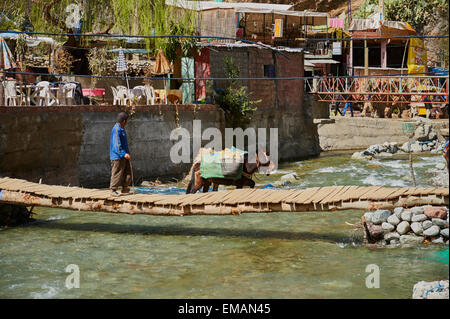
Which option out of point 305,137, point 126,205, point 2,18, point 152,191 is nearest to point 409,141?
point 305,137

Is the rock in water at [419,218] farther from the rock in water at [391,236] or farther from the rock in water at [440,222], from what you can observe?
the rock in water at [391,236]

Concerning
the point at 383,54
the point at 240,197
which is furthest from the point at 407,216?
the point at 383,54

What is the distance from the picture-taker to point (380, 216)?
11664mm

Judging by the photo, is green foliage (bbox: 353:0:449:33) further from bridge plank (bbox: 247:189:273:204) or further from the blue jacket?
the blue jacket

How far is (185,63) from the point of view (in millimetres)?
23859

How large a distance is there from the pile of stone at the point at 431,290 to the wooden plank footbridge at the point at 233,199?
217 cm

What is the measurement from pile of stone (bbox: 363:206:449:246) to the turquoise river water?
0.29 m

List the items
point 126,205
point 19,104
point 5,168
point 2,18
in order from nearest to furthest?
1. point 126,205
2. point 5,168
3. point 19,104
4. point 2,18

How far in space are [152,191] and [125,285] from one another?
28.5 ft

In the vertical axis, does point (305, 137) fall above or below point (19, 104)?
below

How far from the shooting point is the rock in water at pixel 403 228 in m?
11.4

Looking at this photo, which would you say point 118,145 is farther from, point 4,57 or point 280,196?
point 4,57

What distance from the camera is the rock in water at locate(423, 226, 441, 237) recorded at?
11.2 metres
